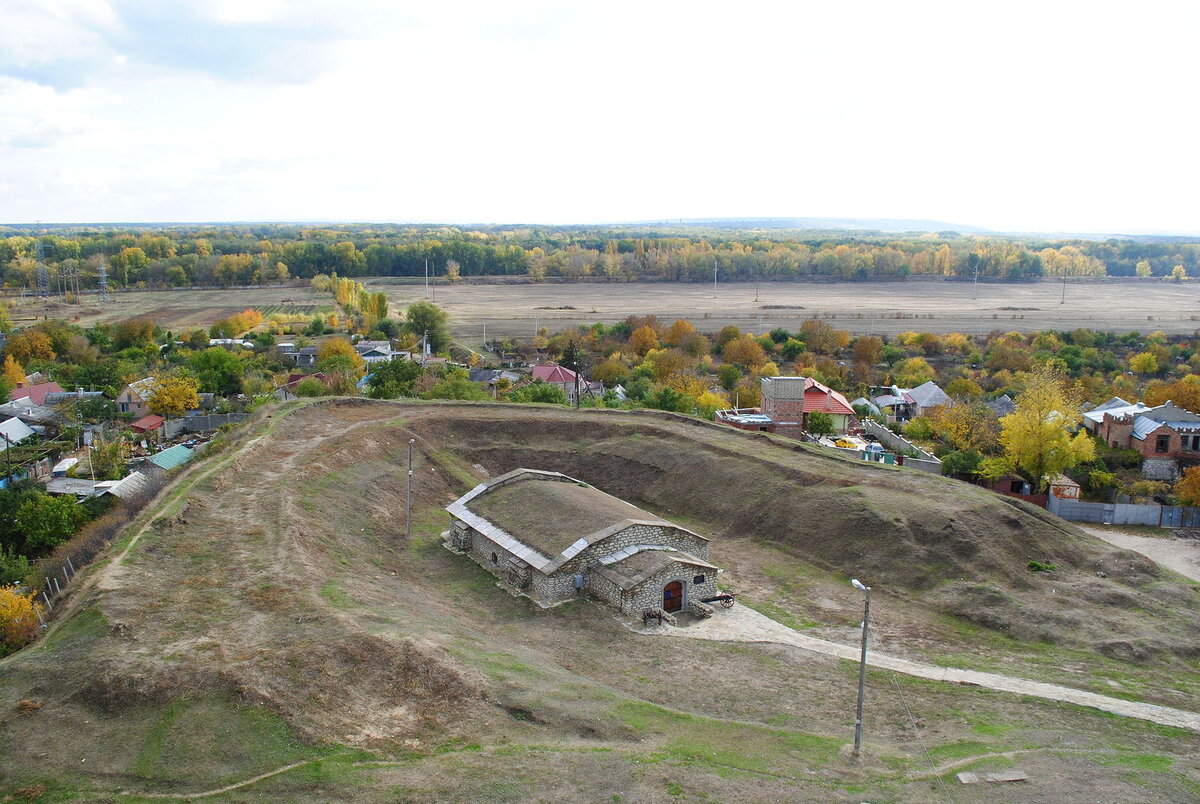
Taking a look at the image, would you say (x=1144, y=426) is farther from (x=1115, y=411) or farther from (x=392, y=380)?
(x=392, y=380)

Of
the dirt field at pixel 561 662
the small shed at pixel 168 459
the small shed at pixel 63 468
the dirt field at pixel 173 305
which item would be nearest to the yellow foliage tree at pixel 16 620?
the dirt field at pixel 561 662

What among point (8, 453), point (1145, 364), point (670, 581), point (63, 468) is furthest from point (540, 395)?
point (1145, 364)

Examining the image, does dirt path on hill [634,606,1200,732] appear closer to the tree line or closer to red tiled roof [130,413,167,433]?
red tiled roof [130,413,167,433]

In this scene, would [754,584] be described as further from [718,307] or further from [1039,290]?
[1039,290]

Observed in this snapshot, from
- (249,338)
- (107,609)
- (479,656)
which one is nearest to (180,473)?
(107,609)

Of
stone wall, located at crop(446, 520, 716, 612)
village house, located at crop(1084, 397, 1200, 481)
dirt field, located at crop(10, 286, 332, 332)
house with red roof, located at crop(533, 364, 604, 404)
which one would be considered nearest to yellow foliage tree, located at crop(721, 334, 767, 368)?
house with red roof, located at crop(533, 364, 604, 404)
